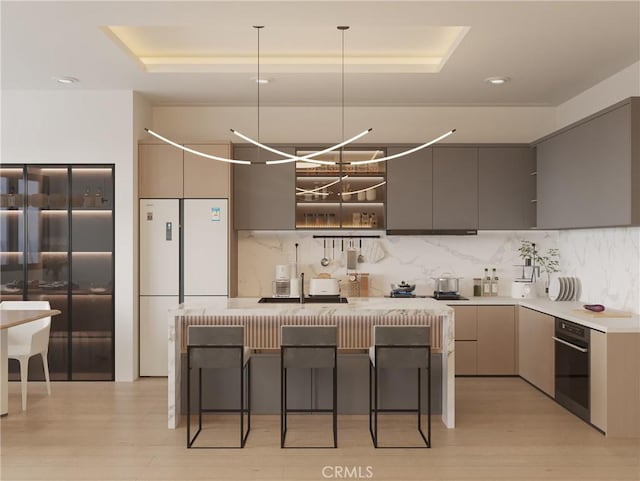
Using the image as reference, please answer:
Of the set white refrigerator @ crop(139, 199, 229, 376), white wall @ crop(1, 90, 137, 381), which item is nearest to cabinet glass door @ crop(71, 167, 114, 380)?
white wall @ crop(1, 90, 137, 381)

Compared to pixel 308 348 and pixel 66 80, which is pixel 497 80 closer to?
pixel 308 348

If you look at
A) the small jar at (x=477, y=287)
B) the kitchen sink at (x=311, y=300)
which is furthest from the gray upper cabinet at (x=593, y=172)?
the kitchen sink at (x=311, y=300)

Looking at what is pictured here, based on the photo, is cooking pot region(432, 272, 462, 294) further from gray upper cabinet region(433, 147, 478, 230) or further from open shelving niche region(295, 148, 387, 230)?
open shelving niche region(295, 148, 387, 230)

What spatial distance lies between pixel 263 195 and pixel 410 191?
1597 mm

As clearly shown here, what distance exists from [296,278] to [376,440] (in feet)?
8.55

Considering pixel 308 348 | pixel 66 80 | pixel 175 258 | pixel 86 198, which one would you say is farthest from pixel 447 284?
pixel 66 80

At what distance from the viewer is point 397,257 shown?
6543mm

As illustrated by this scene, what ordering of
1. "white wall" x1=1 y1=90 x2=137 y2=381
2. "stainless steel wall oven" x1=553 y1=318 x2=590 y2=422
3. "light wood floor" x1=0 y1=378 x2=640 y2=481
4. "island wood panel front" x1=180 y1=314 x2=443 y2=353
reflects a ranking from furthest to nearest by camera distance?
"white wall" x1=1 y1=90 x2=137 y2=381
"island wood panel front" x1=180 y1=314 x2=443 y2=353
"stainless steel wall oven" x1=553 y1=318 x2=590 y2=422
"light wood floor" x1=0 y1=378 x2=640 y2=481

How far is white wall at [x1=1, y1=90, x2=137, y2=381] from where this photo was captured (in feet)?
19.1

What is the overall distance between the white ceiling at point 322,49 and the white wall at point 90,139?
0.72 feet

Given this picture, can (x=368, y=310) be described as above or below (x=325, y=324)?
above

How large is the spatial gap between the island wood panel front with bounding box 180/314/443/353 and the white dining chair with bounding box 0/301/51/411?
57.9 inches

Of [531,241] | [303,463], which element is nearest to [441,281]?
[531,241]

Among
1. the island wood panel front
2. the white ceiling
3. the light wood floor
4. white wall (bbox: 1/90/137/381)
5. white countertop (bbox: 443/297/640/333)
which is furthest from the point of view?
white wall (bbox: 1/90/137/381)
